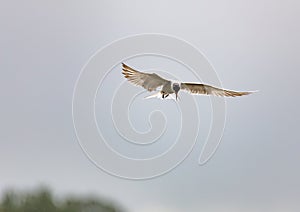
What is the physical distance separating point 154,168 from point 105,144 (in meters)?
1.33

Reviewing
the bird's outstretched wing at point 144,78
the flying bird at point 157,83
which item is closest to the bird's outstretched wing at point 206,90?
the flying bird at point 157,83

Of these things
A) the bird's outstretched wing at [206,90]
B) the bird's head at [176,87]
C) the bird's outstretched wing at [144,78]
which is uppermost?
the bird's outstretched wing at [206,90]

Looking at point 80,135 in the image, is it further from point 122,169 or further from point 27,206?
point 27,206

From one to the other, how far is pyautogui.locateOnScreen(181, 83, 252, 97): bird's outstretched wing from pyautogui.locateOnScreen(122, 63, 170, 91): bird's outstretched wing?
512 mm

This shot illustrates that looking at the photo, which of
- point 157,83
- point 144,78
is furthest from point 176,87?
point 144,78

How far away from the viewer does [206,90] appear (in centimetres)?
1405

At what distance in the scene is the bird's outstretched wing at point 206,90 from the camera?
13695 mm

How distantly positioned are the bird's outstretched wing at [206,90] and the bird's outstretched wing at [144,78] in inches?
20.2

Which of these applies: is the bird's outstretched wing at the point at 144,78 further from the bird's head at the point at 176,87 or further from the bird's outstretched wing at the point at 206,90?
the bird's outstretched wing at the point at 206,90

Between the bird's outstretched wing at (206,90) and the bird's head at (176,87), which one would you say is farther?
the bird's outstretched wing at (206,90)

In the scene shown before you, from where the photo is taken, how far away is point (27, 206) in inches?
963

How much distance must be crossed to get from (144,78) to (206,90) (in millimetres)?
1452

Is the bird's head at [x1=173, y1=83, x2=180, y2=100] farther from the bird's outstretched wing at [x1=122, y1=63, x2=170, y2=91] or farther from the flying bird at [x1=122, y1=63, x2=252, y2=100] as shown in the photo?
the bird's outstretched wing at [x1=122, y1=63, x2=170, y2=91]

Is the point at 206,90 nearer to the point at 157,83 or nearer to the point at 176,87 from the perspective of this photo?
the point at 176,87
